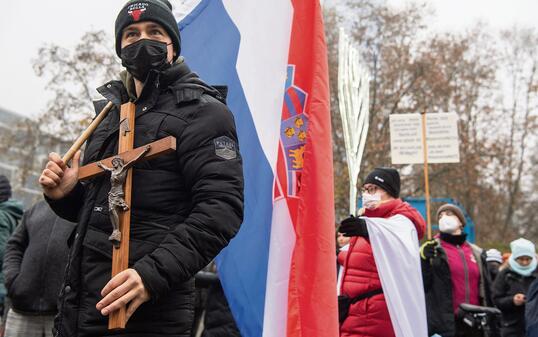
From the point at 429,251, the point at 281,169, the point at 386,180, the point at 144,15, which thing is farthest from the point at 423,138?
the point at 144,15

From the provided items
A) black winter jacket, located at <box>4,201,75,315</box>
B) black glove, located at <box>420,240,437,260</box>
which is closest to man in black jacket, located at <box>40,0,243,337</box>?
black winter jacket, located at <box>4,201,75,315</box>

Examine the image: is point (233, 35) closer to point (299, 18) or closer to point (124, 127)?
point (299, 18)

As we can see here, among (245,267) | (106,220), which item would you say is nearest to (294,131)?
(245,267)

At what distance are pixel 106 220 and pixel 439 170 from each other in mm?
24559

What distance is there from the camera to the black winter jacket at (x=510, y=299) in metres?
7.18

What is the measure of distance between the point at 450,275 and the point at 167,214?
467 centimetres

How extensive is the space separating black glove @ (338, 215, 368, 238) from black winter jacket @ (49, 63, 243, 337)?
232 cm

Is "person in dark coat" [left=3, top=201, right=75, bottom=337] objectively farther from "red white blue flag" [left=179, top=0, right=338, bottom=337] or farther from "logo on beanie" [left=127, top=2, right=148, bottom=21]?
"logo on beanie" [left=127, top=2, right=148, bottom=21]

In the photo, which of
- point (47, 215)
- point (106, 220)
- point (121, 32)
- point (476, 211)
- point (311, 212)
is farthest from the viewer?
point (476, 211)

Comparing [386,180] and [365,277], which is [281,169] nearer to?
[365,277]

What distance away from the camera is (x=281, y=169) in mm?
3611

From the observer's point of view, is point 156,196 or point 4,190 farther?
point 4,190

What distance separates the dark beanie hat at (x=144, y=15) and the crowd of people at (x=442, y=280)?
7.88ft

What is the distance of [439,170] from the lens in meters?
25.7
